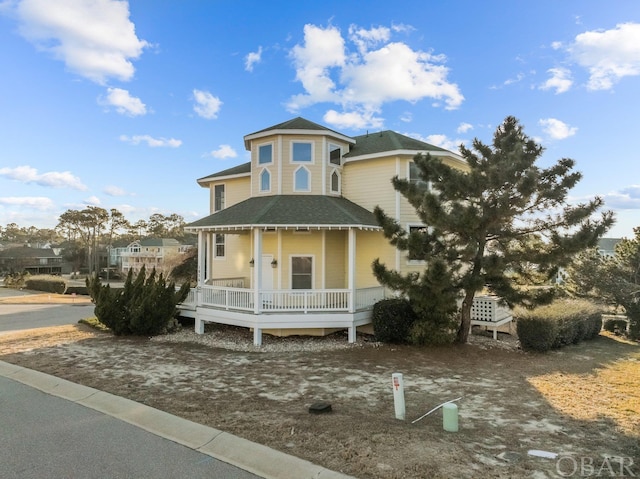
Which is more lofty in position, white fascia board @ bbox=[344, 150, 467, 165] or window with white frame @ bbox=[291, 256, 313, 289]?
white fascia board @ bbox=[344, 150, 467, 165]

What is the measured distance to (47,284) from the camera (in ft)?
128

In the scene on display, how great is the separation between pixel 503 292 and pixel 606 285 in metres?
11.3

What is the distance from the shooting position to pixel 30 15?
32.8ft

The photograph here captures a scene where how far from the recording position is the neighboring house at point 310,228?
12359mm

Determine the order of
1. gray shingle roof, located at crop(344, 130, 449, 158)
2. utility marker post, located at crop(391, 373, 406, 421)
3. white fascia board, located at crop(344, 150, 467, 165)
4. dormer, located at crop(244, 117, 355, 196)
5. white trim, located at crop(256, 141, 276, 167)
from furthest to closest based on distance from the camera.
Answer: white trim, located at crop(256, 141, 276, 167)
dormer, located at crop(244, 117, 355, 196)
gray shingle roof, located at crop(344, 130, 449, 158)
white fascia board, located at crop(344, 150, 467, 165)
utility marker post, located at crop(391, 373, 406, 421)

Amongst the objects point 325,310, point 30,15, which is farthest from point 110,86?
point 325,310

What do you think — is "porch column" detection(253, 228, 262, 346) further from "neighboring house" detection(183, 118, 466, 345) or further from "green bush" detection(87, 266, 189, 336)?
"green bush" detection(87, 266, 189, 336)

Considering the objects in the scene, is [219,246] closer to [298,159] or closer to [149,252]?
[298,159]

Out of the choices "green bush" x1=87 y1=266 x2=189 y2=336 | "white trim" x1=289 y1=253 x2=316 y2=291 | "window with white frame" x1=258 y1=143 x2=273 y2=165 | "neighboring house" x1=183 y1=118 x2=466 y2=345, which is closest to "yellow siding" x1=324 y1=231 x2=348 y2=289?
"neighboring house" x1=183 y1=118 x2=466 y2=345

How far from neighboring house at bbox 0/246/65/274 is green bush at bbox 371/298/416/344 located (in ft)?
248

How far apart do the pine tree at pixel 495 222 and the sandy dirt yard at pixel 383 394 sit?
2.13 metres

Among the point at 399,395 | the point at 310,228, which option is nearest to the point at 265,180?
the point at 310,228

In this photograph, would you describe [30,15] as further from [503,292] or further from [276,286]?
[503,292]

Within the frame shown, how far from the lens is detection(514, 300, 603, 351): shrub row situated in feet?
39.1
